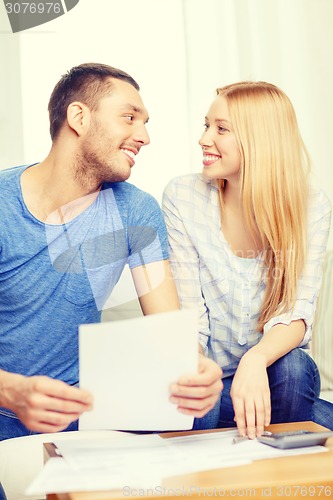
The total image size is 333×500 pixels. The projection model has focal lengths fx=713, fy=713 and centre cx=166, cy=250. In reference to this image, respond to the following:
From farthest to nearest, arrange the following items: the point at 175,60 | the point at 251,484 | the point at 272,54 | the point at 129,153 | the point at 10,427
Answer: the point at 272,54, the point at 175,60, the point at 129,153, the point at 10,427, the point at 251,484

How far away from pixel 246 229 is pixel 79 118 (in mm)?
355

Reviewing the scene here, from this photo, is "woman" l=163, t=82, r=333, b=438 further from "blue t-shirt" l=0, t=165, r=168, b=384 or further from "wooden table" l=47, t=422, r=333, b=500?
"wooden table" l=47, t=422, r=333, b=500

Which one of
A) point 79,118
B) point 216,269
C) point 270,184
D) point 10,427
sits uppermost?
point 79,118

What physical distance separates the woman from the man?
0.11 m

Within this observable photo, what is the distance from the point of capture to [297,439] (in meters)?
0.81

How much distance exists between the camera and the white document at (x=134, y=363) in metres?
0.74

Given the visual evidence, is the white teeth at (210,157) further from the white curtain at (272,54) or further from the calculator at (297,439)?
the calculator at (297,439)

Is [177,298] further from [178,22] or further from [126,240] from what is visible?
[178,22]

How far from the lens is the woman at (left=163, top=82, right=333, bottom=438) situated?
1231 mm

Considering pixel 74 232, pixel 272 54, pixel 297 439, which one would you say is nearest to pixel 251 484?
pixel 297 439

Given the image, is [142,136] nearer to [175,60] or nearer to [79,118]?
[79,118]

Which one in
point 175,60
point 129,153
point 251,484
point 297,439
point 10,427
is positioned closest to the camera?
point 251,484

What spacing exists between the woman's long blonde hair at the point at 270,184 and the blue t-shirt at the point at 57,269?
204mm

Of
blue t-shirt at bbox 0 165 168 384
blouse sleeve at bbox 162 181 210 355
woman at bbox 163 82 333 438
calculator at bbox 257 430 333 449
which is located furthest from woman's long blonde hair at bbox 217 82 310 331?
calculator at bbox 257 430 333 449
